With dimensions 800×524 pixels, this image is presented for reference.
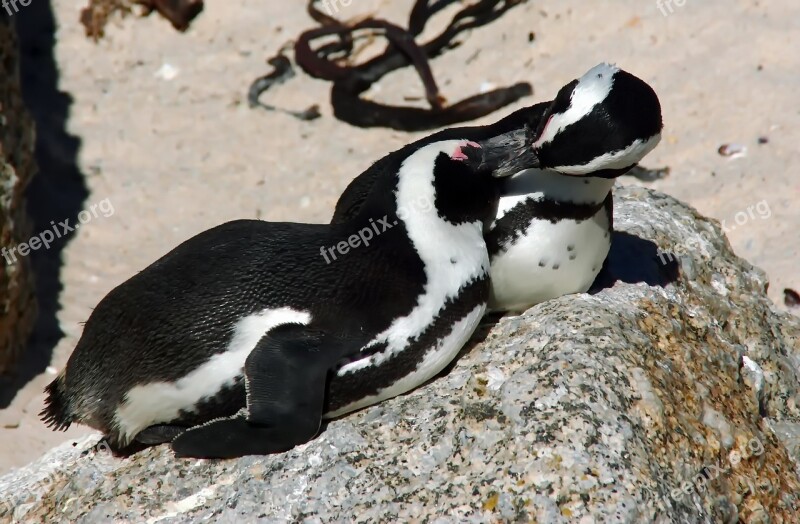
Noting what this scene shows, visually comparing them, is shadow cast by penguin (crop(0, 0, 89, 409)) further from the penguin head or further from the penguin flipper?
the penguin head

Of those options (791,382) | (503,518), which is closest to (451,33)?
(791,382)

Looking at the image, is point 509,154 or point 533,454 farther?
point 509,154

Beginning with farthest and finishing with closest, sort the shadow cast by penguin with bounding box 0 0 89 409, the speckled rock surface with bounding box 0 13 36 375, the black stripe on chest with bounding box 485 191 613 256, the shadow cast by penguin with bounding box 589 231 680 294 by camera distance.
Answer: the shadow cast by penguin with bounding box 0 0 89 409 → the speckled rock surface with bounding box 0 13 36 375 → the shadow cast by penguin with bounding box 589 231 680 294 → the black stripe on chest with bounding box 485 191 613 256

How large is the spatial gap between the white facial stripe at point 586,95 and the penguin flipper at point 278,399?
687mm

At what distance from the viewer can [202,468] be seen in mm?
2154

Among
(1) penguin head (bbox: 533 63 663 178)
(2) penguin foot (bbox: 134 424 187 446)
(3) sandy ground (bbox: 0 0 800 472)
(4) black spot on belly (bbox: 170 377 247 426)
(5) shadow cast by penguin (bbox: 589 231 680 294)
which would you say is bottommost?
(3) sandy ground (bbox: 0 0 800 472)

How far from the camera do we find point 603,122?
2062 millimetres

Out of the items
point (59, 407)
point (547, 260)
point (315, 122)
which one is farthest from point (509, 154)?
point (315, 122)

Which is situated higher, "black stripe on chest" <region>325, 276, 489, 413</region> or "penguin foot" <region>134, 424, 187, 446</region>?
"penguin foot" <region>134, 424, 187, 446</region>

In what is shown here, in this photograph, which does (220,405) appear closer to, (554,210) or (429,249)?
(429,249)

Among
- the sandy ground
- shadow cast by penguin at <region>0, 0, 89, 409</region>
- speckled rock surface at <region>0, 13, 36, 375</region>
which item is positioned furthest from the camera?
the sandy ground

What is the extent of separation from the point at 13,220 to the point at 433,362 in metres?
2.58

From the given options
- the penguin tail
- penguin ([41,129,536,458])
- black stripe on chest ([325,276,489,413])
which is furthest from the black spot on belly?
the penguin tail

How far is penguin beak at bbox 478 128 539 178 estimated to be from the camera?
7.57 feet
